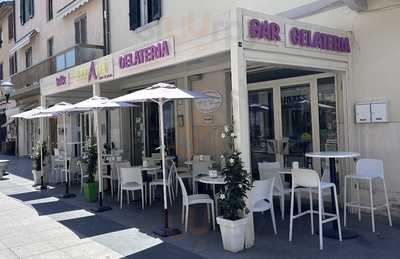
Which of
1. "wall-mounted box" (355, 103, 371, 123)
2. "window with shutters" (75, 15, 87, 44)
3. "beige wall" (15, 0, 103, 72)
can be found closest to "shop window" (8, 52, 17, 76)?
"beige wall" (15, 0, 103, 72)

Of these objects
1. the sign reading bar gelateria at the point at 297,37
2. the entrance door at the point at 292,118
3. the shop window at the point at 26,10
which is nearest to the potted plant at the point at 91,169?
the entrance door at the point at 292,118

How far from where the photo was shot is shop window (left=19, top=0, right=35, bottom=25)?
73.1ft

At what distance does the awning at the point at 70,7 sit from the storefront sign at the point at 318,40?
36.4 ft

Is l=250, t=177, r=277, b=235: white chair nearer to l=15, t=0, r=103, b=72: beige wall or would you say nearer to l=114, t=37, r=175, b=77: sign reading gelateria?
l=114, t=37, r=175, b=77: sign reading gelateria

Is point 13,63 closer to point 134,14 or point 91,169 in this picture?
point 134,14

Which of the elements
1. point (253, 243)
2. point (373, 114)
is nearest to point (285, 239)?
point (253, 243)

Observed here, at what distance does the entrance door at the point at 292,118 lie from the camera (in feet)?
26.1

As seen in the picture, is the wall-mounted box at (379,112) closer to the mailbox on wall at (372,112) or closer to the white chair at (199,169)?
the mailbox on wall at (372,112)

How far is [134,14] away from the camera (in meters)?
12.4

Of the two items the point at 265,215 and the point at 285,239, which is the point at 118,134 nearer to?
the point at 265,215

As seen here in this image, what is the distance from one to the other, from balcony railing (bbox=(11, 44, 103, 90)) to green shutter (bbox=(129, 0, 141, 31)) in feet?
7.31

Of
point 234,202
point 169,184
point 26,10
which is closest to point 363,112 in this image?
point 234,202

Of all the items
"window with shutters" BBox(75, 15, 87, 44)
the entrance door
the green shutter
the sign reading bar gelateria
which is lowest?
the entrance door

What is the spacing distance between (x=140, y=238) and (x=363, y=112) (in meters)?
4.33
